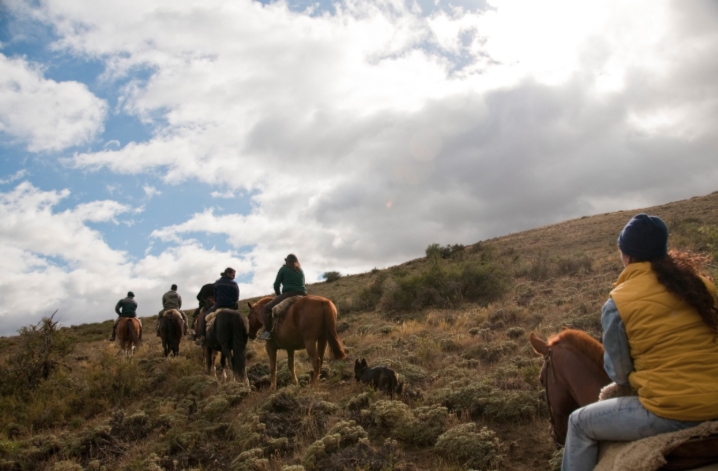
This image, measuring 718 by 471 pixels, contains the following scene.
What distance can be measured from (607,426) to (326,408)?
4.90m

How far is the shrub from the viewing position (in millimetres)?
4902

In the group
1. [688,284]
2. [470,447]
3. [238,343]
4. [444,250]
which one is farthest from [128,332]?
[444,250]

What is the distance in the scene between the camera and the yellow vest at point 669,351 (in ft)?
8.00

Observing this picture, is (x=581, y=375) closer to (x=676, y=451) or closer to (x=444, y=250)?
(x=676, y=451)

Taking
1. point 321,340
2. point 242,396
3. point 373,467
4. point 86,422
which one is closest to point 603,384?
point 373,467

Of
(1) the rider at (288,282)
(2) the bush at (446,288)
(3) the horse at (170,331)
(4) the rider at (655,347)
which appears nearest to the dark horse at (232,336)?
(1) the rider at (288,282)

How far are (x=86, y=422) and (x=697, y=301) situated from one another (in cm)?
980

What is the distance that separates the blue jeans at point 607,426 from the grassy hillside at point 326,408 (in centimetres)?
113

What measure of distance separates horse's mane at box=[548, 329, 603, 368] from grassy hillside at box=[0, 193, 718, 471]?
0.97m

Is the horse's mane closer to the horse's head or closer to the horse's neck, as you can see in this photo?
the horse's neck

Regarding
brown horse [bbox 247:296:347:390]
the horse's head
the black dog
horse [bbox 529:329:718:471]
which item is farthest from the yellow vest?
the horse's head

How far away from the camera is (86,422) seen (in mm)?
8383

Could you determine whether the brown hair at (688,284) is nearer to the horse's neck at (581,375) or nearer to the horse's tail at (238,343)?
the horse's neck at (581,375)

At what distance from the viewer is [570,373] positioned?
3459mm
